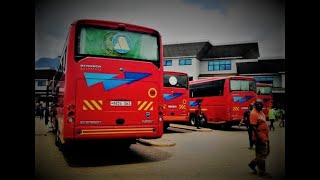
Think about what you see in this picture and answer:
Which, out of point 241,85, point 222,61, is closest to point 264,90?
point 241,85

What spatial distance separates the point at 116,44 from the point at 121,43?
0.13m

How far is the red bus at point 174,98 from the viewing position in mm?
13817

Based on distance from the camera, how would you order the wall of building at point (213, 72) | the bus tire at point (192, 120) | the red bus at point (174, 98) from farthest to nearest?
the wall of building at point (213, 72), the bus tire at point (192, 120), the red bus at point (174, 98)

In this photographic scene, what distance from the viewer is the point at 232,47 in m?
33.8

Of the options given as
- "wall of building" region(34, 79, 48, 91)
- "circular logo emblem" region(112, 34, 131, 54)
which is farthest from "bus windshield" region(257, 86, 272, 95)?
"wall of building" region(34, 79, 48, 91)

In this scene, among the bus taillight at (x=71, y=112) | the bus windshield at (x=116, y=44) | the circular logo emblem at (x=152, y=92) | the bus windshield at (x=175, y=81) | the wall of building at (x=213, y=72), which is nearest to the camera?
the bus taillight at (x=71, y=112)

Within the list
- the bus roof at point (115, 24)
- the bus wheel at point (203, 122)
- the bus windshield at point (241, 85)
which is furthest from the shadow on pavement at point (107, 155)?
the bus wheel at point (203, 122)

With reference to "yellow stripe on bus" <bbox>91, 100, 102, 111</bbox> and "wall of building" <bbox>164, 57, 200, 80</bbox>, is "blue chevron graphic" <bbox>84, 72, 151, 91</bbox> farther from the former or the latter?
"wall of building" <bbox>164, 57, 200, 80</bbox>

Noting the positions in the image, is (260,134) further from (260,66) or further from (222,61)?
(222,61)

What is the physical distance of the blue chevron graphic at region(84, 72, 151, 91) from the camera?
6.37m

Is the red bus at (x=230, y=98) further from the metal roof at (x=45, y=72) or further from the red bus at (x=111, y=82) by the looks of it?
the metal roof at (x=45, y=72)
